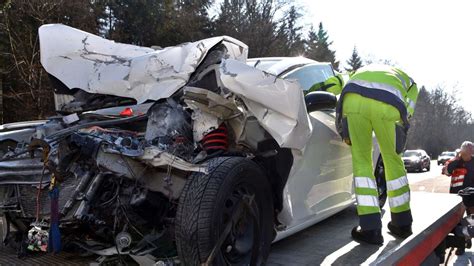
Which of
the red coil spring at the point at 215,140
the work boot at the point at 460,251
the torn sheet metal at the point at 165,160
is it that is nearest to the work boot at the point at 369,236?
the red coil spring at the point at 215,140

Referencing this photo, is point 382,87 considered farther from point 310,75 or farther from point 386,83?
point 310,75

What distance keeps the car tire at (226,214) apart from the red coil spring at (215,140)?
0.19 meters

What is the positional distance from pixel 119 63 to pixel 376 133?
1.96m

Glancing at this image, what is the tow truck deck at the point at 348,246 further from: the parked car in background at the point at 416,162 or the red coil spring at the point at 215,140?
the parked car in background at the point at 416,162

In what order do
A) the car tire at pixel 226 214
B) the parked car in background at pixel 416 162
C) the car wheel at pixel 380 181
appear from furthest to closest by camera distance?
1. the parked car in background at pixel 416 162
2. the car wheel at pixel 380 181
3. the car tire at pixel 226 214

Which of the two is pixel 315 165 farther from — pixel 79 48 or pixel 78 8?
pixel 78 8

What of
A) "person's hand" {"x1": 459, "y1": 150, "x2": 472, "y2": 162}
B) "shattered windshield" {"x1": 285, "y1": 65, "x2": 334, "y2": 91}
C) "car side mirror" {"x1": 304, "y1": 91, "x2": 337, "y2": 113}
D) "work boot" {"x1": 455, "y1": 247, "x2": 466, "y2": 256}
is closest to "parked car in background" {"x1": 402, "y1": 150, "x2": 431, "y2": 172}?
"person's hand" {"x1": 459, "y1": 150, "x2": 472, "y2": 162}

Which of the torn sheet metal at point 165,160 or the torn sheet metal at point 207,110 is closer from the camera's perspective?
the torn sheet metal at point 165,160

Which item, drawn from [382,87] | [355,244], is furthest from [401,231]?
[382,87]

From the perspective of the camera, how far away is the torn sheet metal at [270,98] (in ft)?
8.18

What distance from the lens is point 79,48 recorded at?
11.1 ft

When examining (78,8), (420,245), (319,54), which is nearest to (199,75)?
(420,245)

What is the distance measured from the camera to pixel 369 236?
3.16 m

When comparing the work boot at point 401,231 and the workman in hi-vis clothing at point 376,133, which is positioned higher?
the workman in hi-vis clothing at point 376,133
